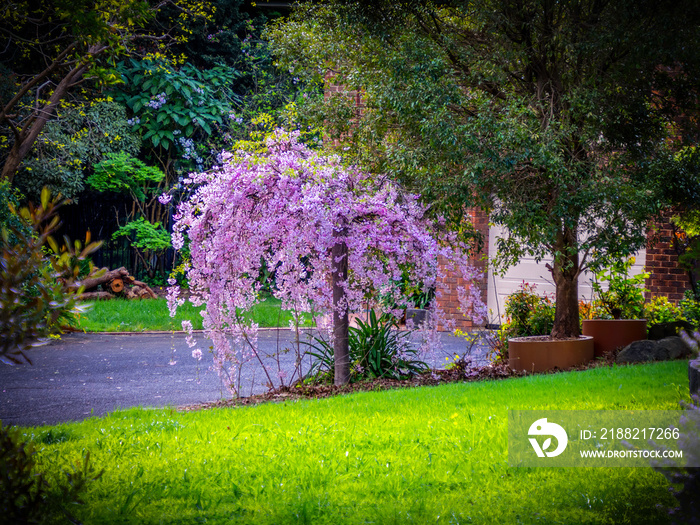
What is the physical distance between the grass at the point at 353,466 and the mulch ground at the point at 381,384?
0.80 m

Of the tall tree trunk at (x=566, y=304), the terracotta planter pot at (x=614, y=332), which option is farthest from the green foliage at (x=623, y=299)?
the tall tree trunk at (x=566, y=304)

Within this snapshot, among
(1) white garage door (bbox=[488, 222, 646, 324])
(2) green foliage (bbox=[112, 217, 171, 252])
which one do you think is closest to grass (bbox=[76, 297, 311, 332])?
(2) green foliage (bbox=[112, 217, 171, 252])

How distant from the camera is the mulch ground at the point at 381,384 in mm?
6953

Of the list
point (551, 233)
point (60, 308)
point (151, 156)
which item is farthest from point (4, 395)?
point (151, 156)

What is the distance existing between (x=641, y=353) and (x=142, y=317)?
1081 centimetres

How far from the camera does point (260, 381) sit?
8727mm

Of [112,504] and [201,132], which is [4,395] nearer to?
[112,504]

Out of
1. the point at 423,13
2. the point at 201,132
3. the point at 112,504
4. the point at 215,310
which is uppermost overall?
the point at 201,132

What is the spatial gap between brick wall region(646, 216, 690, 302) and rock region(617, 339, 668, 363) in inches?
151

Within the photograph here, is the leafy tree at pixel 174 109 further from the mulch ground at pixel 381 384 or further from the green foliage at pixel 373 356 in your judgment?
the mulch ground at pixel 381 384

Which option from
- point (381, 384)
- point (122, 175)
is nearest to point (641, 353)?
point (381, 384)

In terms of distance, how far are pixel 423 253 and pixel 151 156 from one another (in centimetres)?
1558

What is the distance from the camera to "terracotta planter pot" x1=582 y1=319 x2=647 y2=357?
9117mm

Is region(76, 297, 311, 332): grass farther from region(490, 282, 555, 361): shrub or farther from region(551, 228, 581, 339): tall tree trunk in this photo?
region(551, 228, 581, 339): tall tree trunk
